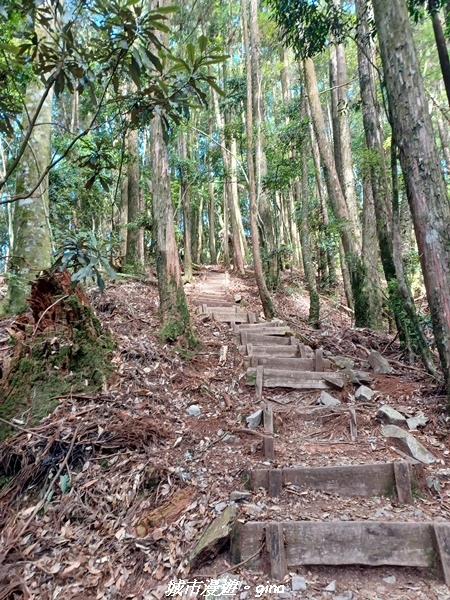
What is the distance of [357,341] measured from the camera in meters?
6.28

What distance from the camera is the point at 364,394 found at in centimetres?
434

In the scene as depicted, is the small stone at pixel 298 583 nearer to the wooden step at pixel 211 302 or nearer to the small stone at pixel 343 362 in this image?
the small stone at pixel 343 362

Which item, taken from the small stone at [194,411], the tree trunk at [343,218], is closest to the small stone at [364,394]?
the small stone at [194,411]

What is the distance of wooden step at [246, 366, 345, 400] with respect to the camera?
4.63 m

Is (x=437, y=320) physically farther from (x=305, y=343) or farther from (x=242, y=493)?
(x=305, y=343)

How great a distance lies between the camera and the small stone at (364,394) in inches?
169

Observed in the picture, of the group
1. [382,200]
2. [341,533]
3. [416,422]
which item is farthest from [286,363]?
[382,200]

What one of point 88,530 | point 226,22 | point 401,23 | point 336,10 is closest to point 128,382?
point 88,530

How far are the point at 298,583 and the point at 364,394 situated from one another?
2.48m

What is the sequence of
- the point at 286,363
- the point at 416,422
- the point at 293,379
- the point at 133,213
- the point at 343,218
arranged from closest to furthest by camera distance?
1. the point at 416,422
2. the point at 293,379
3. the point at 286,363
4. the point at 343,218
5. the point at 133,213

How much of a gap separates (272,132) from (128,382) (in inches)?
364

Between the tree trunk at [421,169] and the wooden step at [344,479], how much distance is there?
3.73ft


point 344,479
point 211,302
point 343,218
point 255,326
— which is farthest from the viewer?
point 211,302

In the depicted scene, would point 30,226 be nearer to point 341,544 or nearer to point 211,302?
point 211,302
